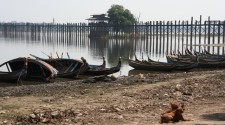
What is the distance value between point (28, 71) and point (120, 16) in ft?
235

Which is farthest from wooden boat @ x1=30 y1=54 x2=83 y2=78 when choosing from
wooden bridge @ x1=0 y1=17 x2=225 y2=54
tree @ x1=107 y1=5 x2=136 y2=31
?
tree @ x1=107 y1=5 x2=136 y2=31

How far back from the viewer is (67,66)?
2623 cm

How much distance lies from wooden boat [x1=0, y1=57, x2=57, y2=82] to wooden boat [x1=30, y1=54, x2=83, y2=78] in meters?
1.29

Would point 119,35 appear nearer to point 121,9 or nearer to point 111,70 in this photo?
point 121,9

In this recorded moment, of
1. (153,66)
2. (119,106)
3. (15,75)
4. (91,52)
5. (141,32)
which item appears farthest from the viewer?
(141,32)

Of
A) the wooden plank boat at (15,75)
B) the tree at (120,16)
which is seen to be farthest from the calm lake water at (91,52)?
the wooden plank boat at (15,75)

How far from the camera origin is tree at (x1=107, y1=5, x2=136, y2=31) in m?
93.6

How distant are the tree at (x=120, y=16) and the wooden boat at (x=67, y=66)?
65.2 meters

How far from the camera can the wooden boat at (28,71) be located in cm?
2323

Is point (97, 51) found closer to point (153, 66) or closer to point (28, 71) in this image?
point (153, 66)

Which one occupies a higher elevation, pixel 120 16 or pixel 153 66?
pixel 120 16

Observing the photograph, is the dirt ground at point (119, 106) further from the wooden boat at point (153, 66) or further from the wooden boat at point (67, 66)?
the wooden boat at point (153, 66)

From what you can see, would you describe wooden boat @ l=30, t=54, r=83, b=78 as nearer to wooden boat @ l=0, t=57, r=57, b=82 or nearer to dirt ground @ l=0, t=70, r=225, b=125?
wooden boat @ l=0, t=57, r=57, b=82

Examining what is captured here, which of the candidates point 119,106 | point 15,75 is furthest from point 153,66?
point 119,106
